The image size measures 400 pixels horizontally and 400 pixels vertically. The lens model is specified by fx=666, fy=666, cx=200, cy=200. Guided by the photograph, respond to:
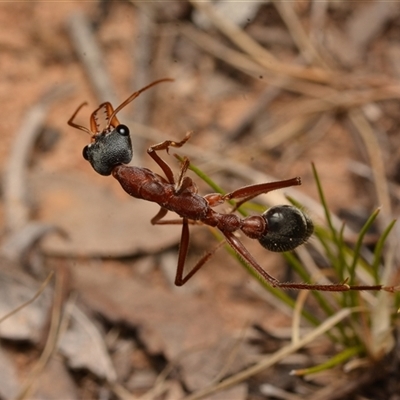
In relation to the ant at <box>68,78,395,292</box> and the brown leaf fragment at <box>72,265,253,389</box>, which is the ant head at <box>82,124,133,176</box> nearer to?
the ant at <box>68,78,395,292</box>

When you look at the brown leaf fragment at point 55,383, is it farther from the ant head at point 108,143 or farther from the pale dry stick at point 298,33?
the pale dry stick at point 298,33

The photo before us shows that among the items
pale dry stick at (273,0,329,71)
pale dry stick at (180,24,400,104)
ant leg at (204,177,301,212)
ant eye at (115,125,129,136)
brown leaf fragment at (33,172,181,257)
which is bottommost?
ant leg at (204,177,301,212)

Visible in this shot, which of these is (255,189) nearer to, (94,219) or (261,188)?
(261,188)

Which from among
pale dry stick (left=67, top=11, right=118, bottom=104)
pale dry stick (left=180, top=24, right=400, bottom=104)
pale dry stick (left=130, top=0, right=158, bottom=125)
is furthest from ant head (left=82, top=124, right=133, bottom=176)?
pale dry stick (left=180, top=24, right=400, bottom=104)

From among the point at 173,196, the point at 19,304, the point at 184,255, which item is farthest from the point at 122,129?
the point at 19,304

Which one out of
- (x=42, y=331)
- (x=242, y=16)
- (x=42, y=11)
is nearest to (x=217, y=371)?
(x=42, y=331)

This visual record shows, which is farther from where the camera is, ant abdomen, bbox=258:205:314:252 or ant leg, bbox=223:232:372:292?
ant abdomen, bbox=258:205:314:252
